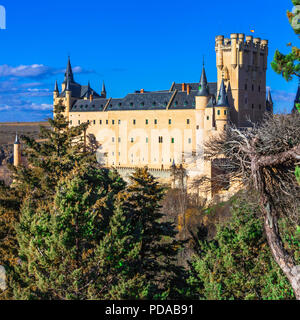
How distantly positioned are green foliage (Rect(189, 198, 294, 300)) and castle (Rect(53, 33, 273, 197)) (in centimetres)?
2945

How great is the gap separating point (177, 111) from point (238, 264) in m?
39.8

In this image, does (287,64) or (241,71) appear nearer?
(287,64)

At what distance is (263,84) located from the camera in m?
52.1

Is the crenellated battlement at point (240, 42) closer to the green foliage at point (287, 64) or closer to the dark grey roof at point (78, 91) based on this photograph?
the dark grey roof at point (78, 91)

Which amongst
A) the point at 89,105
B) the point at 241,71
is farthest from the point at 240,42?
the point at 89,105

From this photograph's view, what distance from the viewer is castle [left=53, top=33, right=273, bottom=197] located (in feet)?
159

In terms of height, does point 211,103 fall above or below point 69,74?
below

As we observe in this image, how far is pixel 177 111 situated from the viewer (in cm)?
5197

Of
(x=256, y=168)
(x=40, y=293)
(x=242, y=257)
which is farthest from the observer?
(x=242, y=257)

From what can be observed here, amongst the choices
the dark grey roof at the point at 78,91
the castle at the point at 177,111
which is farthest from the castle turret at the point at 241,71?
the dark grey roof at the point at 78,91

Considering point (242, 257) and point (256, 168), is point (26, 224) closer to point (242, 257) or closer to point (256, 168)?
point (242, 257)

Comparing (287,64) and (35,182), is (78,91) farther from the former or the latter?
(287,64)
